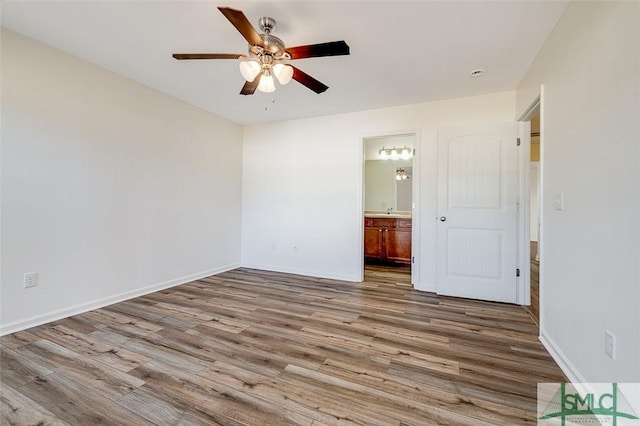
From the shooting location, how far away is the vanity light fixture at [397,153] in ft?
17.9

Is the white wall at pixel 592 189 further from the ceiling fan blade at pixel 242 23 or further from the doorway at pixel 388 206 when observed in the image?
the doorway at pixel 388 206

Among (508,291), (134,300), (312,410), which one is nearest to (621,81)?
(312,410)

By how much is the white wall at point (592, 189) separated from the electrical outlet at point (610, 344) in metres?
0.03

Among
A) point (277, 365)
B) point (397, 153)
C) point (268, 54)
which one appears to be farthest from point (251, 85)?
point (397, 153)

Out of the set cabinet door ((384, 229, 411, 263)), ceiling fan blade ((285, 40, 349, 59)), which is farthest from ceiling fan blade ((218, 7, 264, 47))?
cabinet door ((384, 229, 411, 263))

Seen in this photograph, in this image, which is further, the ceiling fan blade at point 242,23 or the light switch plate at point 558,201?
the light switch plate at point 558,201

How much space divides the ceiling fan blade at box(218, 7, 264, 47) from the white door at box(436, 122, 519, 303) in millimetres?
2513

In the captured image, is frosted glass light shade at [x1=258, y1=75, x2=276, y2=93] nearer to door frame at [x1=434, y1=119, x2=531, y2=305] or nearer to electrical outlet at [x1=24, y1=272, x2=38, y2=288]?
electrical outlet at [x1=24, y1=272, x2=38, y2=288]

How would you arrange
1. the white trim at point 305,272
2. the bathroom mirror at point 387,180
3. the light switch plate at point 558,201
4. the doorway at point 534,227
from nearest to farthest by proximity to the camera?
the light switch plate at point 558,201 < the doorway at point 534,227 < the white trim at point 305,272 < the bathroom mirror at point 387,180

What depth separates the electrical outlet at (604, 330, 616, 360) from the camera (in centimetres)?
130

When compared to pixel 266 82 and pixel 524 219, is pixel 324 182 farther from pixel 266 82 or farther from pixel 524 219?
pixel 524 219

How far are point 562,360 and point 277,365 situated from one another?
75.8 inches

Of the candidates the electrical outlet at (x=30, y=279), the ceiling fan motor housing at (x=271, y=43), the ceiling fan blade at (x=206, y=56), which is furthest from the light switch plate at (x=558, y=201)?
the electrical outlet at (x=30, y=279)

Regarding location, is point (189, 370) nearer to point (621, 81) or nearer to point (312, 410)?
point (312, 410)
